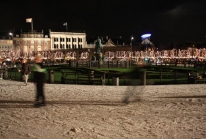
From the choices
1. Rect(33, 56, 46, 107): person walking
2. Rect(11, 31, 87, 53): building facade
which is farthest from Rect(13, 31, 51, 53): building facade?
Rect(33, 56, 46, 107): person walking

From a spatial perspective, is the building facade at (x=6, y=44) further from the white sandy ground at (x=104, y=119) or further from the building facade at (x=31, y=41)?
the white sandy ground at (x=104, y=119)

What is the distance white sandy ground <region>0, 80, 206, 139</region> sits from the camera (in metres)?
7.57

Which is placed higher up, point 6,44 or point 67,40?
point 67,40

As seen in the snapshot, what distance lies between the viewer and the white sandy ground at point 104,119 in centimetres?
757

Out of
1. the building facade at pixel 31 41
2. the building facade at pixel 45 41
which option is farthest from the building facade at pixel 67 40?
the building facade at pixel 31 41

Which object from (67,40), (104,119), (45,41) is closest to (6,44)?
(45,41)

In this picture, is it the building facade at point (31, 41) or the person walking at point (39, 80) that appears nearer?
the person walking at point (39, 80)

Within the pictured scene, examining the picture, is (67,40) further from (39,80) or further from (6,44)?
(39,80)

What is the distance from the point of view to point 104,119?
9273mm

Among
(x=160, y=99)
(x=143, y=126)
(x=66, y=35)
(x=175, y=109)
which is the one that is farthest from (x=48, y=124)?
(x=66, y=35)

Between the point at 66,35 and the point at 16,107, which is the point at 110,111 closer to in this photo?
the point at 16,107

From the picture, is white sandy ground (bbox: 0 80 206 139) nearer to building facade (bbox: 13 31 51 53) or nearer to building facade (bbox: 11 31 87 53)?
building facade (bbox: 11 31 87 53)

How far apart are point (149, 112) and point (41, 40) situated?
108964 millimetres

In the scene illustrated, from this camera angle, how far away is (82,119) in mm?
9289
